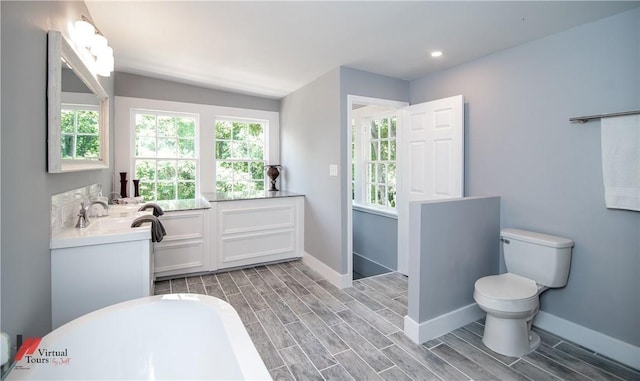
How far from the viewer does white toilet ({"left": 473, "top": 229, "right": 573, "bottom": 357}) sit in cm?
196

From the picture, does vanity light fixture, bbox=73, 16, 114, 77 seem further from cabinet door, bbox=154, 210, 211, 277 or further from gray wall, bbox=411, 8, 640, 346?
gray wall, bbox=411, 8, 640, 346

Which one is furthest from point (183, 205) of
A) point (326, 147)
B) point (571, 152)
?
point (571, 152)

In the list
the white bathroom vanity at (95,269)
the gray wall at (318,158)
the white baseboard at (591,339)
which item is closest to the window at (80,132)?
the white bathroom vanity at (95,269)

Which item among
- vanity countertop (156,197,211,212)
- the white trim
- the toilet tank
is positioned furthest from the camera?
the white trim

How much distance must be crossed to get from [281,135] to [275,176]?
0.66m

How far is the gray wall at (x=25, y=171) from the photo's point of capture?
1071mm

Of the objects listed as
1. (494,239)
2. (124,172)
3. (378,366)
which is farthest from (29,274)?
(494,239)

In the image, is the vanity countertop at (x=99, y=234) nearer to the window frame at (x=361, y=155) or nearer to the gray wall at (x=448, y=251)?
the gray wall at (x=448, y=251)

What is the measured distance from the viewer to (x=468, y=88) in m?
2.82

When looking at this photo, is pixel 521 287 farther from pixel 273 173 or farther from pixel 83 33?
pixel 83 33

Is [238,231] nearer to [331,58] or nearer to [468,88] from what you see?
[331,58]

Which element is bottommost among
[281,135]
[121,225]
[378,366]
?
[378,366]

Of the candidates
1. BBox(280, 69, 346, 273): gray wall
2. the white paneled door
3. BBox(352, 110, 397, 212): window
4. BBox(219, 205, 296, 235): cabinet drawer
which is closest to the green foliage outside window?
BBox(352, 110, 397, 212): window

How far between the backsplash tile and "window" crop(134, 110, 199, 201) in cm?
157
